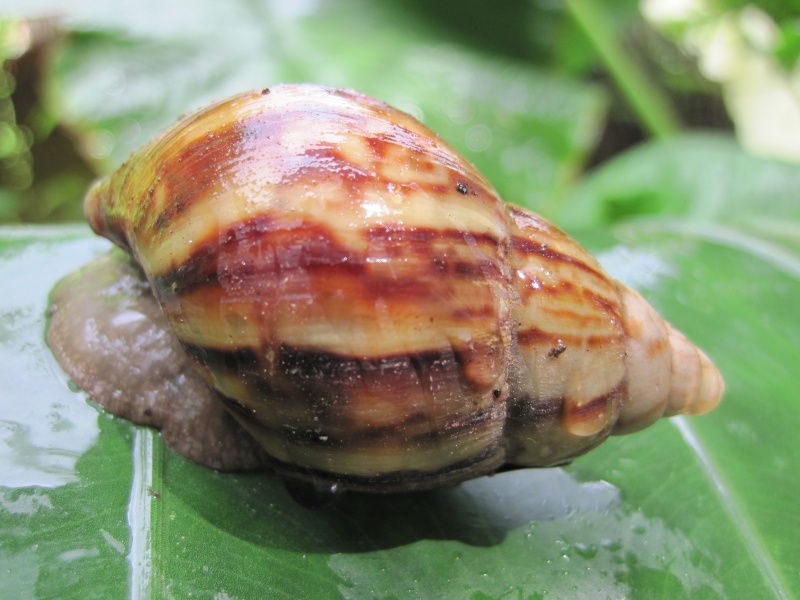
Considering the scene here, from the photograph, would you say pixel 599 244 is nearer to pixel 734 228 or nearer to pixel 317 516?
pixel 734 228

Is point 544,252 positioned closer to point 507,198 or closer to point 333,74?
point 507,198

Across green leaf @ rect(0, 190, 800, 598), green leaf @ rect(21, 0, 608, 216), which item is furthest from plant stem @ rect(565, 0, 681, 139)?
green leaf @ rect(0, 190, 800, 598)

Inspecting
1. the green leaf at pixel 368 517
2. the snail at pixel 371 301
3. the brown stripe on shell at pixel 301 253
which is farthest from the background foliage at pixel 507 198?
the brown stripe on shell at pixel 301 253

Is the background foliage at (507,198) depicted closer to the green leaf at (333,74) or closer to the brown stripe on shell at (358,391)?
the green leaf at (333,74)

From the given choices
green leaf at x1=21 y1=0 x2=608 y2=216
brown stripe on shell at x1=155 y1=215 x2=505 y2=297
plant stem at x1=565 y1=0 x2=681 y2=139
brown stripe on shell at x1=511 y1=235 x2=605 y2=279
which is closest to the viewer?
brown stripe on shell at x1=155 y1=215 x2=505 y2=297

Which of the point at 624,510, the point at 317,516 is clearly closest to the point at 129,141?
the point at 317,516

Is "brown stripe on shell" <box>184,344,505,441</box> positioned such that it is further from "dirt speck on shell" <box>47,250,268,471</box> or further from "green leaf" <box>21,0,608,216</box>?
"green leaf" <box>21,0,608,216</box>

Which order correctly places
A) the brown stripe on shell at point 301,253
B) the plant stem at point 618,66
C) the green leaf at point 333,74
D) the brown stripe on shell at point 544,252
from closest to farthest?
the brown stripe on shell at point 301,253 < the brown stripe on shell at point 544,252 < the green leaf at point 333,74 < the plant stem at point 618,66
